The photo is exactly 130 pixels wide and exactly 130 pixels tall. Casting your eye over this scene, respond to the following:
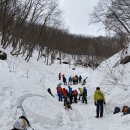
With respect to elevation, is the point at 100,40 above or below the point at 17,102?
above

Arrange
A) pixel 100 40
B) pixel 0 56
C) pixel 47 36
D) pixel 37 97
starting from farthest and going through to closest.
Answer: pixel 100 40, pixel 47 36, pixel 0 56, pixel 37 97

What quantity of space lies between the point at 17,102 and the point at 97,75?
23.9 m

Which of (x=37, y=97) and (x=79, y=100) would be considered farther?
(x=79, y=100)

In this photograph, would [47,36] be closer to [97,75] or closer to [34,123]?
[97,75]

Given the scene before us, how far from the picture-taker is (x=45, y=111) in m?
16.9

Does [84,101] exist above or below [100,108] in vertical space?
below

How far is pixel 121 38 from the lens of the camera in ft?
119

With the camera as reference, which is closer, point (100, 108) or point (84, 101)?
point (100, 108)

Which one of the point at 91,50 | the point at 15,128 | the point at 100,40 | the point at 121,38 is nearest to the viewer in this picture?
the point at 15,128

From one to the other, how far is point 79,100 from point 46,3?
17.0 metres

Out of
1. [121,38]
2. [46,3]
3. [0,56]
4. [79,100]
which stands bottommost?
[79,100]

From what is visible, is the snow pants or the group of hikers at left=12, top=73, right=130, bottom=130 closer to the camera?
the group of hikers at left=12, top=73, right=130, bottom=130

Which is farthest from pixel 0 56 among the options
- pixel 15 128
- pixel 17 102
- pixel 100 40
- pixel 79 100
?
pixel 100 40

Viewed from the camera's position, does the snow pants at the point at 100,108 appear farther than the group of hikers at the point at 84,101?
Yes
